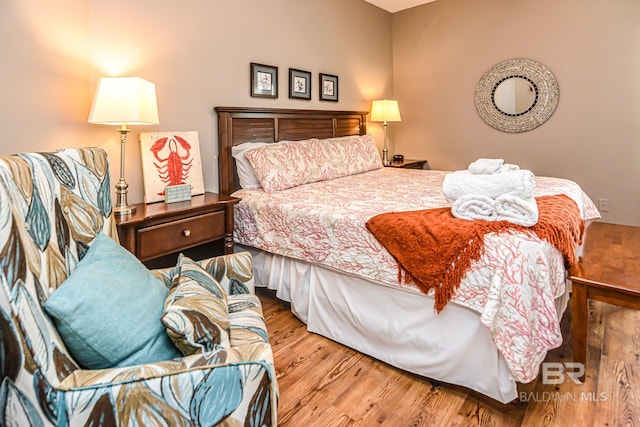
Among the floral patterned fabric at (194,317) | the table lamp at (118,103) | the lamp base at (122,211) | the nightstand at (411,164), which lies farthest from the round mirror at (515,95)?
the floral patterned fabric at (194,317)

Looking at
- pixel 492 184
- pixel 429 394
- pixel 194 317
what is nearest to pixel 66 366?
pixel 194 317

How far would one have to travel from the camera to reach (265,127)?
127 inches

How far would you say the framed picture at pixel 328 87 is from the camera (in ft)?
12.6

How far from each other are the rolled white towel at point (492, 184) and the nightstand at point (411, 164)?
2.37m

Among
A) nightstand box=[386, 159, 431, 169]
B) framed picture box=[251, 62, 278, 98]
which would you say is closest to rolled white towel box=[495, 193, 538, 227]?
framed picture box=[251, 62, 278, 98]

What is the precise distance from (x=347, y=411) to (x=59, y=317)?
1201 mm

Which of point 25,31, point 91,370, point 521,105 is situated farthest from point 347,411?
point 521,105

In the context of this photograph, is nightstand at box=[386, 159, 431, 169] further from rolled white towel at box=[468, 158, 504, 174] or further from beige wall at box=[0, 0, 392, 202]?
rolled white towel at box=[468, 158, 504, 174]

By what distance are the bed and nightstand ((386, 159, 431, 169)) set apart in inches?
45.7

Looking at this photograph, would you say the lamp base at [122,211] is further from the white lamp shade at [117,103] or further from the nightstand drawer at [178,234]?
the white lamp shade at [117,103]

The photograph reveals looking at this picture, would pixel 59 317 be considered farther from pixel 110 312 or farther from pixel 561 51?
pixel 561 51

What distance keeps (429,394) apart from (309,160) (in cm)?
191

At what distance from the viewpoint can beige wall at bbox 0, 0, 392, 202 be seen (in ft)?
6.31

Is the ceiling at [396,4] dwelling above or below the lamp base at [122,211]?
above
